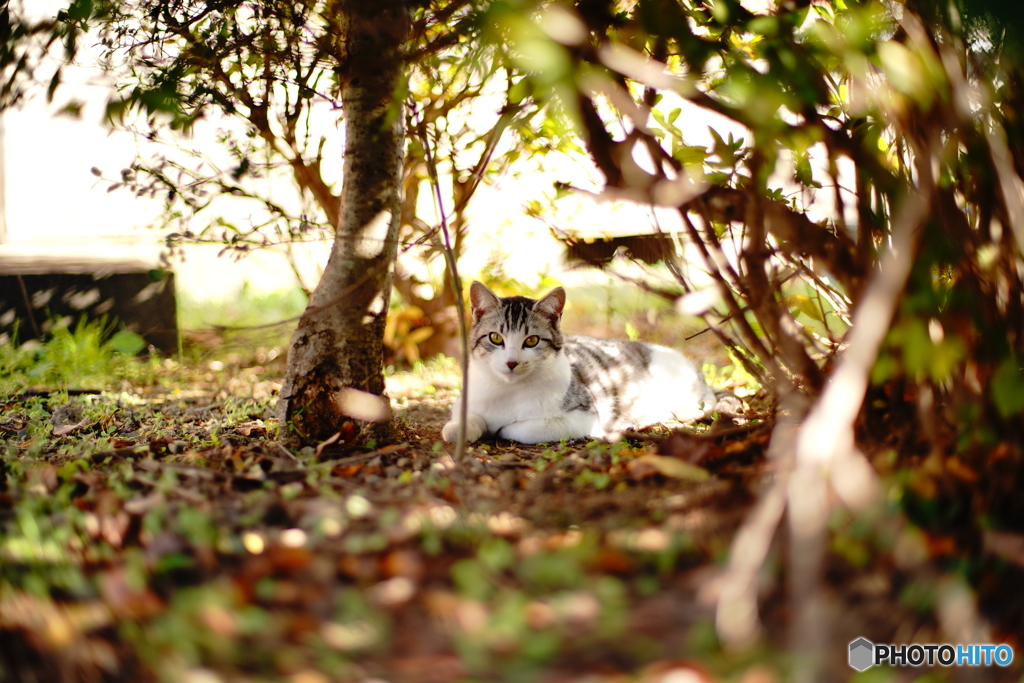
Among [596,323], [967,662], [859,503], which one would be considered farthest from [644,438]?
[596,323]

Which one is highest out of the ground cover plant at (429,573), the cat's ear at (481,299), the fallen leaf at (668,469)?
the cat's ear at (481,299)

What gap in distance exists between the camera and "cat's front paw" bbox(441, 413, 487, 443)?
306 cm

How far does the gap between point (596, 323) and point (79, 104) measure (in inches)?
225

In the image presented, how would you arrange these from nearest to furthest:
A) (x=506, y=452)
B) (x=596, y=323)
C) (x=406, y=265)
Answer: (x=506, y=452), (x=406, y=265), (x=596, y=323)

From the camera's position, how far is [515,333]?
11.4ft

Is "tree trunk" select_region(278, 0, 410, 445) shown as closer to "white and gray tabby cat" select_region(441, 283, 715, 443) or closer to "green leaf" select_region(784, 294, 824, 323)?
"white and gray tabby cat" select_region(441, 283, 715, 443)

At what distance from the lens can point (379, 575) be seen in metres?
1.54

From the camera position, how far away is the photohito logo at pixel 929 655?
1.32 metres

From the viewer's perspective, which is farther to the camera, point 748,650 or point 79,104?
point 79,104

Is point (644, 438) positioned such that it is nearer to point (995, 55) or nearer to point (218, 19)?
point (995, 55)

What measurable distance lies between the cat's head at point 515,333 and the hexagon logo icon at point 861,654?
7.32 feet

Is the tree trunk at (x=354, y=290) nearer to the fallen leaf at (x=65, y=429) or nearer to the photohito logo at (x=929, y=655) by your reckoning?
the fallen leaf at (x=65, y=429)

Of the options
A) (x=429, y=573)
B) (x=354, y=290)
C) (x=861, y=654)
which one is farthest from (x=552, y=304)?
(x=861, y=654)

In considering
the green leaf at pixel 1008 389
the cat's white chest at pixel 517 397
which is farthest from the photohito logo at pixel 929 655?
the cat's white chest at pixel 517 397
